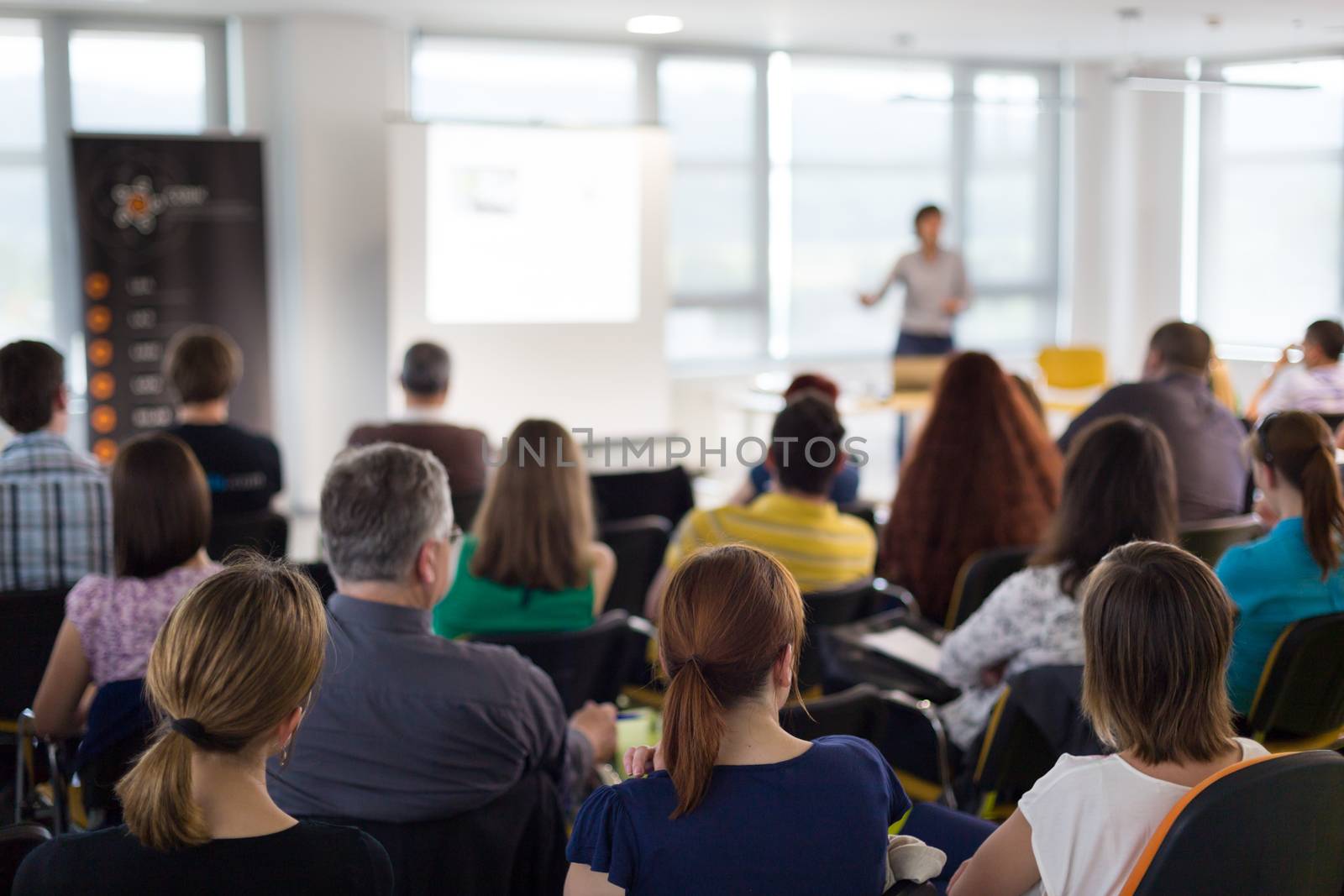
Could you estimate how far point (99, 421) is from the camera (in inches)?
269

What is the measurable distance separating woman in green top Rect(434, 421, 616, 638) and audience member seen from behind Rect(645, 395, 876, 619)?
30 cm

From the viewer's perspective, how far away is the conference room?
1.51 meters

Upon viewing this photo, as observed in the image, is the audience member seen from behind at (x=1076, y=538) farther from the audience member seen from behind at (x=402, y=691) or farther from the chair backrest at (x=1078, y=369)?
the chair backrest at (x=1078, y=369)

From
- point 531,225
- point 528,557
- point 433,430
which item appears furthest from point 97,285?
point 528,557

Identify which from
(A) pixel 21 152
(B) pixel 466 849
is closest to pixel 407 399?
(B) pixel 466 849

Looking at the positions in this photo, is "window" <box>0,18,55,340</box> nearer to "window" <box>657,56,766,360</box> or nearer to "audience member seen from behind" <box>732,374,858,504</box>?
"window" <box>657,56,766,360</box>

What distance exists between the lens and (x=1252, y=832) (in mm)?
1526

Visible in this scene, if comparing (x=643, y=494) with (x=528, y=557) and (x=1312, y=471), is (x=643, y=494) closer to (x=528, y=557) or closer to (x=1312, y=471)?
(x=528, y=557)

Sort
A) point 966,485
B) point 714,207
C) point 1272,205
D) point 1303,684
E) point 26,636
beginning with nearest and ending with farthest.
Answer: point 1303,684
point 26,636
point 966,485
point 714,207
point 1272,205

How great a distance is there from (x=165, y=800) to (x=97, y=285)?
609cm

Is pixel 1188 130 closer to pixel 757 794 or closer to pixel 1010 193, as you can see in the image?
pixel 1010 193

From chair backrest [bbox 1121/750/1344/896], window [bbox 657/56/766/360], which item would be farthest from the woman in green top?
window [bbox 657/56/766/360]

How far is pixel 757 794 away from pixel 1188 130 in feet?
32.5

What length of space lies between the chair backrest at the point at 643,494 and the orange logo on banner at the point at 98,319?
3.52 metres
